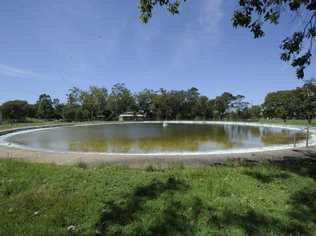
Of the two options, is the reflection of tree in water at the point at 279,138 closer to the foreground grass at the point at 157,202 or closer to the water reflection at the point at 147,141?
the water reflection at the point at 147,141

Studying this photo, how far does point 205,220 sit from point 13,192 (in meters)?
3.56

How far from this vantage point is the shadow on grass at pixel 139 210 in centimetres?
336

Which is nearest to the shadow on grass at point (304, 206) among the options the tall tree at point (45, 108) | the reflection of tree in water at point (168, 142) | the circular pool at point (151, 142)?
the circular pool at point (151, 142)

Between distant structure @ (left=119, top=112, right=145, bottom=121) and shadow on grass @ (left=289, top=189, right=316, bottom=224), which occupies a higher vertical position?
distant structure @ (left=119, top=112, right=145, bottom=121)

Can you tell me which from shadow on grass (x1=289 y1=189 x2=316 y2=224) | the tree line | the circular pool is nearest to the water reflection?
the circular pool

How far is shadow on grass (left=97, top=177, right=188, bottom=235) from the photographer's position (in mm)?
3360

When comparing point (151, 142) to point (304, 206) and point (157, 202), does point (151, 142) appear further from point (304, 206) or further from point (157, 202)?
point (304, 206)

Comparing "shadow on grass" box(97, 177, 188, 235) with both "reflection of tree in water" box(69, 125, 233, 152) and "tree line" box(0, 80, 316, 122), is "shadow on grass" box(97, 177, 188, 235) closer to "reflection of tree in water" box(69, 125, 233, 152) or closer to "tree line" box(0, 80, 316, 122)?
"reflection of tree in water" box(69, 125, 233, 152)

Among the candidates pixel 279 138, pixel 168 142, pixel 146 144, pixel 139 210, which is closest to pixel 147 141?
pixel 168 142

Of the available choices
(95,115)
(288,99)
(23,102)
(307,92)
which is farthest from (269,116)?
(23,102)

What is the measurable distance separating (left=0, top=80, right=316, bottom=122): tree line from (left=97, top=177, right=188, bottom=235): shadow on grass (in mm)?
50817

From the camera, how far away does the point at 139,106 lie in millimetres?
60000

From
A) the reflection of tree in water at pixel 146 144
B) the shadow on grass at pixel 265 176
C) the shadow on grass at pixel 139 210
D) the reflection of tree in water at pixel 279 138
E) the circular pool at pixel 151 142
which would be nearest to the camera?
the shadow on grass at pixel 139 210

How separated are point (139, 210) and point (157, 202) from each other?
15.4 inches
